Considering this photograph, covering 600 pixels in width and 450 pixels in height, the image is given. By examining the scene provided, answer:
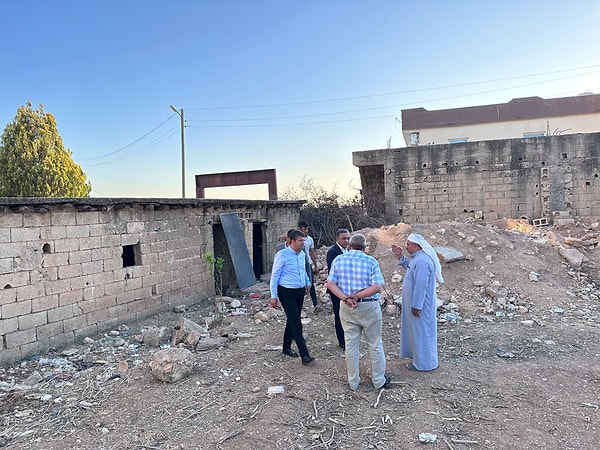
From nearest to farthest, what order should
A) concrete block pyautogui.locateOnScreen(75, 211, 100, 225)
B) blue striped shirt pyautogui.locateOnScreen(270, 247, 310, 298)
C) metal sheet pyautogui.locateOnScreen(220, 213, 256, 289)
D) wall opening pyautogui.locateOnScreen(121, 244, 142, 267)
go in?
blue striped shirt pyautogui.locateOnScreen(270, 247, 310, 298)
concrete block pyautogui.locateOnScreen(75, 211, 100, 225)
wall opening pyautogui.locateOnScreen(121, 244, 142, 267)
metal sheet pyautogui.locateOnScreen(220, 213, 256, 289)

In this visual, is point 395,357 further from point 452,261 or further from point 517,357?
point 452,261

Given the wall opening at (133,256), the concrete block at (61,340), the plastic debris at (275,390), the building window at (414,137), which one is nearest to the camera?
the plastic debris at (275,390)

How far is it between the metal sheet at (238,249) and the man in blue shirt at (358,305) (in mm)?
6412

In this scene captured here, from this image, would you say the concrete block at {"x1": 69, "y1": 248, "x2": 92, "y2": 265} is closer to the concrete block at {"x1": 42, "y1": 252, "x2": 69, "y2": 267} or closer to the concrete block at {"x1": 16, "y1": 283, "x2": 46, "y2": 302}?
the concrete block at {"x1": 42, "y1": 252, "x2": 69, "y2": 267}

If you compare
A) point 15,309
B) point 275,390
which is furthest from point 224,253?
point 275,390

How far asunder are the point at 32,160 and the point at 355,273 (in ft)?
62.8

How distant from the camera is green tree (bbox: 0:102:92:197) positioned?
18.5 m

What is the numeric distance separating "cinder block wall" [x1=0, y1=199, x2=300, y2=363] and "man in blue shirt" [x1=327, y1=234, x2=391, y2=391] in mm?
4264

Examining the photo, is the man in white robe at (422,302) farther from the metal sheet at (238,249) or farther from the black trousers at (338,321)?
the metal sheet at (238,249)

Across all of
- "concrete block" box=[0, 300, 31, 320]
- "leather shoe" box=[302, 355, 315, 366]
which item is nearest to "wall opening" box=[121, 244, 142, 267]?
"concrete block" box=[0, 300, 31, 320]

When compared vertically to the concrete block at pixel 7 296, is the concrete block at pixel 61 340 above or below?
below

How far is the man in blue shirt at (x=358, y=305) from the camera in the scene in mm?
4070

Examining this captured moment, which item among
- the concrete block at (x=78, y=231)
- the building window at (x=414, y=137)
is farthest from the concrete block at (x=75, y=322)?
the building window at (x=414, y=137)

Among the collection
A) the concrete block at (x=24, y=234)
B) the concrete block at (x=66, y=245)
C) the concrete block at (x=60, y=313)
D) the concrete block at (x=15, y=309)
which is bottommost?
the concrete block at (x=60, y=313)
